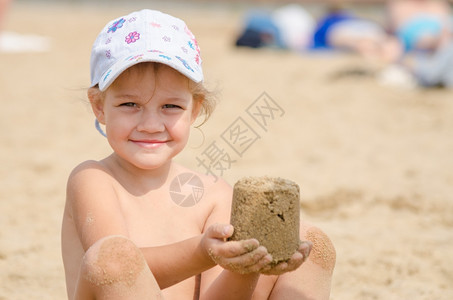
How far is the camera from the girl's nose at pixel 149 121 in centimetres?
216

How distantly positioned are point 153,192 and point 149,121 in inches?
11.8

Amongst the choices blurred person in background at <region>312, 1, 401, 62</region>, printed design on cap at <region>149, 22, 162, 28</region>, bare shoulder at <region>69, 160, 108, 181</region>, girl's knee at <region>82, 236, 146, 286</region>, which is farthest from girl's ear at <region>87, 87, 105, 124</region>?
blurred person in background at <region>312, 1, 401, 62</region>

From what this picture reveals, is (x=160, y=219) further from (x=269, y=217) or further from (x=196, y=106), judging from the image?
(x=269, y=217)

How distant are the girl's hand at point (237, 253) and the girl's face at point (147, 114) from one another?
17.7 inches

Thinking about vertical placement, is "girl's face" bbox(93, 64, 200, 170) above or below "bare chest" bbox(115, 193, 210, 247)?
above

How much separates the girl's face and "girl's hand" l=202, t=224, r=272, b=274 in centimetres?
45

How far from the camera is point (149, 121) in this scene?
7.09ft

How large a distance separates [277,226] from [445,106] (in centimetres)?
575

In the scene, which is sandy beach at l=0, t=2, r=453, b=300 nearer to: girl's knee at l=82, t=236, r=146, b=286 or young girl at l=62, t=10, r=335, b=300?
young girl at l=62, t=10, r=335, b=300

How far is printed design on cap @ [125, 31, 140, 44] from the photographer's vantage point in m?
2.17

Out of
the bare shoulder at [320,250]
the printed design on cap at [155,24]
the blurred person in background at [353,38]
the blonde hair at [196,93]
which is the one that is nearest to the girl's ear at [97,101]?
A: the blonde hair at [196,93]

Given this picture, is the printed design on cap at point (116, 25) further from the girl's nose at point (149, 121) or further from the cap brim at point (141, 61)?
the girl's nose at point (149, 121)

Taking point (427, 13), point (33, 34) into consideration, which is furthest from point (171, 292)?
point (33, 34)

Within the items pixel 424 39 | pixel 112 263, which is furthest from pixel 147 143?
pixel 424 39
